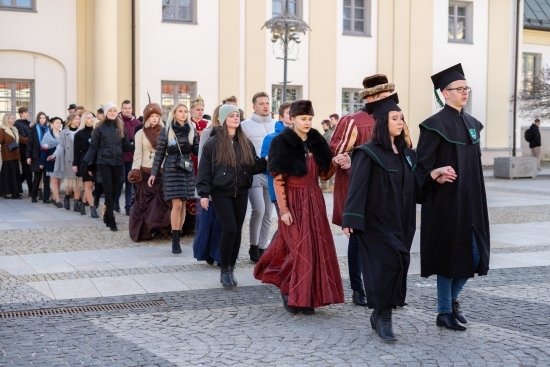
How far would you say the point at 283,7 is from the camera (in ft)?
83.7

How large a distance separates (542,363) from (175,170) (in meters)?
5.77

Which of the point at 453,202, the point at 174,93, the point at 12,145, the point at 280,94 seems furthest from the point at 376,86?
the point at 280,94

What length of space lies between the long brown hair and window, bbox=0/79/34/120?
15557 mm

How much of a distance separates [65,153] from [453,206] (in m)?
10.5

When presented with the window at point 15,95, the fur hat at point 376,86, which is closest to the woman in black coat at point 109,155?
the fur hat at point 376,86

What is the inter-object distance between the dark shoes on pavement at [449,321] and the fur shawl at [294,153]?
1587mm

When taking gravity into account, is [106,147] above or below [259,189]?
above

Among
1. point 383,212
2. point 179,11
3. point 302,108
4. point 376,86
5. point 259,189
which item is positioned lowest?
point 259,189

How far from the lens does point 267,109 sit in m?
9.53

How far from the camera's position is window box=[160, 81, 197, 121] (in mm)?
24359

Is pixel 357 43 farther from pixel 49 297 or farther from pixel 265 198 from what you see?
pixel 49 297

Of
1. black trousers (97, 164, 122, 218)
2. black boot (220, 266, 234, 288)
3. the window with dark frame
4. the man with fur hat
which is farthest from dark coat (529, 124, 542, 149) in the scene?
the man with fur hat

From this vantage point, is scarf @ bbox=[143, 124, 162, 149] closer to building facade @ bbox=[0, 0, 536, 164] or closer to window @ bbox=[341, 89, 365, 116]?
building facade @ bbox=[0, 0, 536, 164]

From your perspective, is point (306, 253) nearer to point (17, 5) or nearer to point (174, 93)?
point (17, 5)
